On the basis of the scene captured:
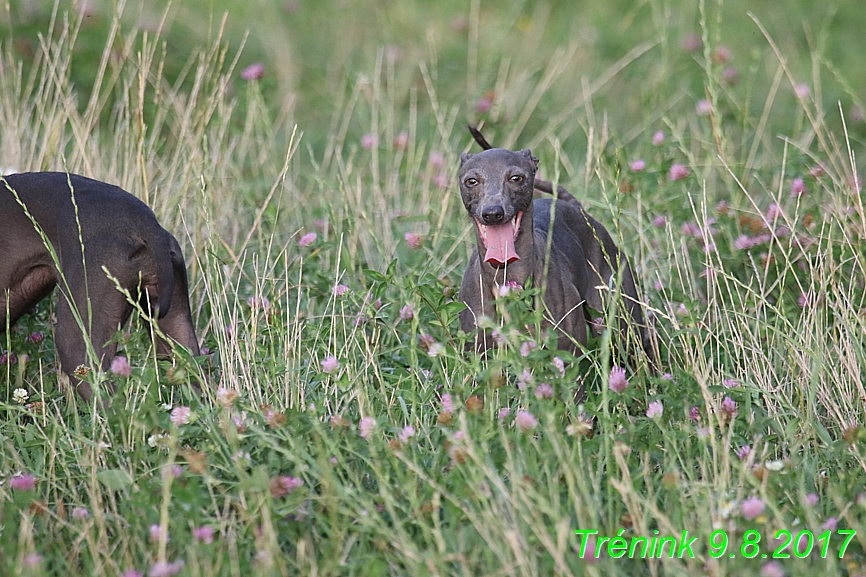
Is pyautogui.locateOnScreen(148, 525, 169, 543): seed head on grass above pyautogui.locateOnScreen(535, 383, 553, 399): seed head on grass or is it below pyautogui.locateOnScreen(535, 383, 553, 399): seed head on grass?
below

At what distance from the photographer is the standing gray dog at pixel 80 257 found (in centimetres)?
353

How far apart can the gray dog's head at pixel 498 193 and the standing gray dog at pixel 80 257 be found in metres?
1.06

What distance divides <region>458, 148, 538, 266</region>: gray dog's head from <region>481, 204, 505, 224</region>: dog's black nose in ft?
0.07

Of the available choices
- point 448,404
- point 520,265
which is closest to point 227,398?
point 448,404

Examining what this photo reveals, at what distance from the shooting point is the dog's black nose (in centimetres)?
361

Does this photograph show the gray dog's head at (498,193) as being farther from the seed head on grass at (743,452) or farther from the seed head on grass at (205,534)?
the seed head on grass at (205,534)

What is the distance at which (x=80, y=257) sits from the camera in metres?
3.53

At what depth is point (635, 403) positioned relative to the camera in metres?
3.73

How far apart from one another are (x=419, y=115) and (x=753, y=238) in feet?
11.5

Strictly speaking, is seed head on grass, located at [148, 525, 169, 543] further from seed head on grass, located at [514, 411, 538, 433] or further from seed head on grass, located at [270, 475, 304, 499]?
seed head on grass, located at [514, 411, 538, 433]

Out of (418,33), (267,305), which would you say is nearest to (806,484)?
(267,305)

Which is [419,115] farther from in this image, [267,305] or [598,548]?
[598,548]

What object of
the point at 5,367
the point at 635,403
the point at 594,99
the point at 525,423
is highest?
the point at 594,99

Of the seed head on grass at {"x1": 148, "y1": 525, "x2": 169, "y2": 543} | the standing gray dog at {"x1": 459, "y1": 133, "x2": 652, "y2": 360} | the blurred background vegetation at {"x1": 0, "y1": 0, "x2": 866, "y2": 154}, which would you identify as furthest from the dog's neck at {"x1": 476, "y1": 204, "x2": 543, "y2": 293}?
the blurred background vegetation at {"x1": 0, "y1": 0, "x2": 866, "y2": 154}
